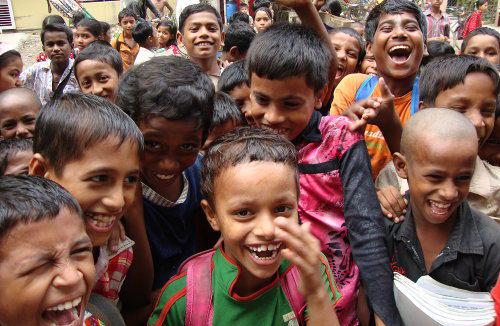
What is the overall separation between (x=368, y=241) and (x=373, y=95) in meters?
1.14

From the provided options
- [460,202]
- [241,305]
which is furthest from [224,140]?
[460,202]

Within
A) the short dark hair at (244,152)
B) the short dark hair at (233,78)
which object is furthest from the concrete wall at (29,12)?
the short dark hair at (244,152)

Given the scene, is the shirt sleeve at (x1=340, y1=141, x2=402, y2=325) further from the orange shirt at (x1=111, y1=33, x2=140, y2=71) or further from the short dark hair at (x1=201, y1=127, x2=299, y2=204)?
the orange shirt at (x1=111, y1=33, x2=140, y2=71)

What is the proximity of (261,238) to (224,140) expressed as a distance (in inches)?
16.9

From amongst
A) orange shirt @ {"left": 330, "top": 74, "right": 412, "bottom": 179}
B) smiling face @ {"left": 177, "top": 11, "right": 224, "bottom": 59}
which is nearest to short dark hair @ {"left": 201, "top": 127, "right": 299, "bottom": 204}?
orange shirt @ {"left": 330, "top": 74, "right": 412, "bottom": 179}

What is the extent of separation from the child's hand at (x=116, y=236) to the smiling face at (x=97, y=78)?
2.02 meters

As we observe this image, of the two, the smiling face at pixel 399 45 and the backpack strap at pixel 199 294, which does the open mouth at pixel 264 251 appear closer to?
the backpack strap at pixel 199 294

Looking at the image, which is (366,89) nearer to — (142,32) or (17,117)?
(17,117)

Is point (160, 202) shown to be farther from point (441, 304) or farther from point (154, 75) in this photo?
point (441, 304)

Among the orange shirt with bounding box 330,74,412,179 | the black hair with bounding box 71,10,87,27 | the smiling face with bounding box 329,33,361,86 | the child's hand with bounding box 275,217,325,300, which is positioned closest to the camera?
the child's hand with bounding box 275,217,325,300

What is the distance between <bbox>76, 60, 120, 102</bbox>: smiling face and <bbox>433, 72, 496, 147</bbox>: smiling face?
8.00 ft

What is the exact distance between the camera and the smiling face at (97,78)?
141 inches

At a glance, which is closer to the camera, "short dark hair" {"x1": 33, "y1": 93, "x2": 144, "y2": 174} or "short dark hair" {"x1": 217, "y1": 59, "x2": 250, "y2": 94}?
"short dark hair" {"x1": 33, "y1": 93, "x2": 144, "y2": 174}

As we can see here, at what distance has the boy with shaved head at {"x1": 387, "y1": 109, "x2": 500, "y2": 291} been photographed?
1.77 m
